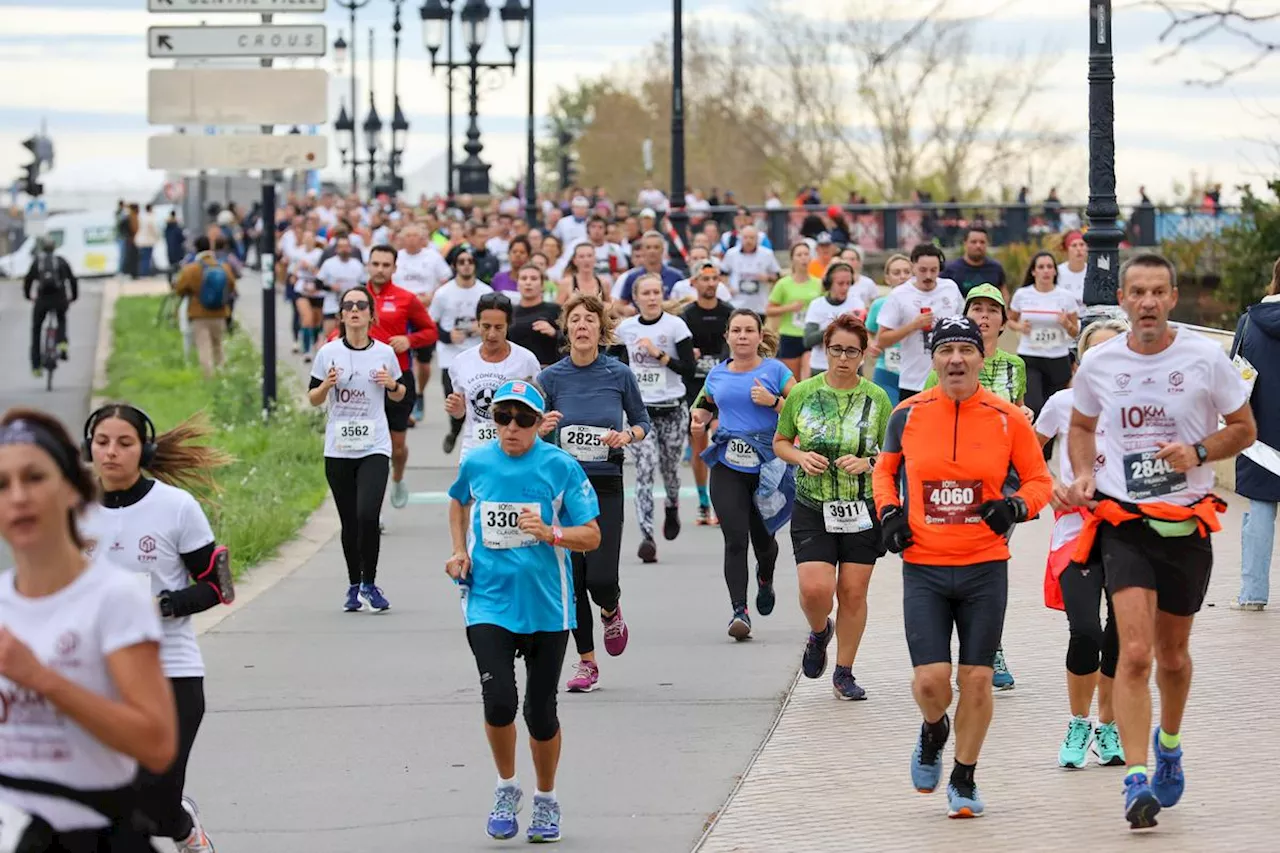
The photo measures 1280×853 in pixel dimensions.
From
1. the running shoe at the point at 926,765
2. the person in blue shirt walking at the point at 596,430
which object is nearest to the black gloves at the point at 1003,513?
the running shoe at the point at 926,765

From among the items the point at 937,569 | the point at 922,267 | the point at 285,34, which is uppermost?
the point at 285,34

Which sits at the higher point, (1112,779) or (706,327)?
(706,327)

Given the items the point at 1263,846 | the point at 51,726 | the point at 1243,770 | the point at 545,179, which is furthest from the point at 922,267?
the point at 545,179

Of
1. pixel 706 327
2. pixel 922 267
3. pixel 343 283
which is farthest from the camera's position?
pixel 343 283

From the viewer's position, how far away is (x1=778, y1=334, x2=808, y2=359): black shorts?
20016mm

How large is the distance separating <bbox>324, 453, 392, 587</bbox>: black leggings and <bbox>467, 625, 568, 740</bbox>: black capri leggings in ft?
16.8

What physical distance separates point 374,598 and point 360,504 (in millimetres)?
571

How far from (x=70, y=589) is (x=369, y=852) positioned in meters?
3.25

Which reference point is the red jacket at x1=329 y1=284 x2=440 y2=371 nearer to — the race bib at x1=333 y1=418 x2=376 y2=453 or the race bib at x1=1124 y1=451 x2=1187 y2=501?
the race bib at x1=333 y1=418 x2=376 y2=453

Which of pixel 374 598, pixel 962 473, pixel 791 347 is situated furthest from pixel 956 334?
pixel 791 347

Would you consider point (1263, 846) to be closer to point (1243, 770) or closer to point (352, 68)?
point (1243, 770)

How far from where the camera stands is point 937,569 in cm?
786

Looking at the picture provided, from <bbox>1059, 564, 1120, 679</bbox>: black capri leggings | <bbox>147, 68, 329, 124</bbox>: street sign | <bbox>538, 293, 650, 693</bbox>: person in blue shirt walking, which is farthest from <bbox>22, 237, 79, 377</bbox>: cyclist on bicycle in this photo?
<bbox>1059, 564, 1120, 679</bbox>: black capri leggings

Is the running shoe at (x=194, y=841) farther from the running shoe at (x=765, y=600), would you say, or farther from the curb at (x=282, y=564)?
the running shoe at (x=765, y=600)
